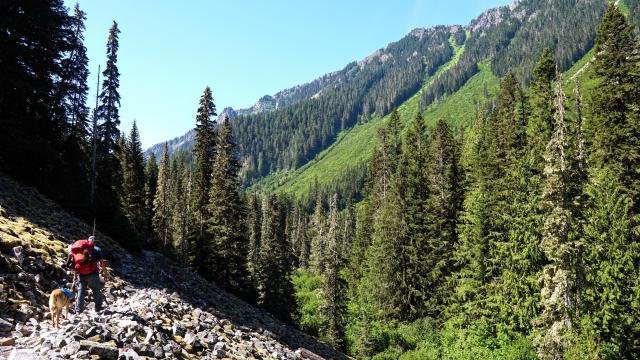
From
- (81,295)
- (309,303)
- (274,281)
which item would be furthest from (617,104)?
(309,303)

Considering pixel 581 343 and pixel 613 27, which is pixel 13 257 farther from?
pixel 613 27

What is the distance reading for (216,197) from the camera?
41.0 metres

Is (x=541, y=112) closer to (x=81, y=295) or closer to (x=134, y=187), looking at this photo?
(x=81, y=295)

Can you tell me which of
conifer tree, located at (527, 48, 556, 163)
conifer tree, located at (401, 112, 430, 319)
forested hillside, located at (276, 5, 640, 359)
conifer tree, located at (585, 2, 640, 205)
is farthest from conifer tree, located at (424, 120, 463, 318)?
conifer tree, located at (585, 2, 640, 205)

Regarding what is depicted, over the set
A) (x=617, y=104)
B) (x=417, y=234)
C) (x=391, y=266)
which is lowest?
(x=391, y=266)

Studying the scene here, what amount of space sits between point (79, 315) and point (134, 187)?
146 feet

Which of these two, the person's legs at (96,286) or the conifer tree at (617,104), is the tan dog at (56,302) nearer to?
the person's legs at (96,286)

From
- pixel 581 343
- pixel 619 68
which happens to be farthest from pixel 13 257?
pixel 619 68

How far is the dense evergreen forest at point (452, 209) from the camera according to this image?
82.6 ft

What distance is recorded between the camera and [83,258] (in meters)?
12.9

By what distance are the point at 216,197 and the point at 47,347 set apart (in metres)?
32.0

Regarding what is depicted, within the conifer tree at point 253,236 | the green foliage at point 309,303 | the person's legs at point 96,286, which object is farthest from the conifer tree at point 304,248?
the person's legs at point 96,286

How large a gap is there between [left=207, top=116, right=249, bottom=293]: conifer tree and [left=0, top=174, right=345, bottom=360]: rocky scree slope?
1442 cm

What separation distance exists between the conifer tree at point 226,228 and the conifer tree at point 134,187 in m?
14.1
